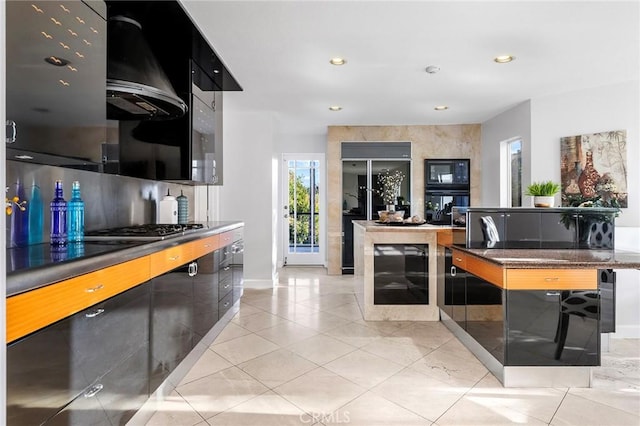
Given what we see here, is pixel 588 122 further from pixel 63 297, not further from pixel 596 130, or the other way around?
pixel 63 297

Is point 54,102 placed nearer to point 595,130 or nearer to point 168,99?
point 168,99

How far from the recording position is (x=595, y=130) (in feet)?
13.2

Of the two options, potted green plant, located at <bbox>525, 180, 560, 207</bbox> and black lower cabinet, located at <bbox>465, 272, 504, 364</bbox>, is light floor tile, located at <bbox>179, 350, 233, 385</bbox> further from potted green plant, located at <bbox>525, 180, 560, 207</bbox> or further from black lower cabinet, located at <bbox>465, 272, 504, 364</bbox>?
potted green plant, located at <bbox>525, 180, 560, 207</bbox>

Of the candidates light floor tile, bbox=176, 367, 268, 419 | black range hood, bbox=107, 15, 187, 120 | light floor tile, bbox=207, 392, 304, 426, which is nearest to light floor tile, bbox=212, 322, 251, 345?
light floor tile, bbox=176, 367, 268, 419

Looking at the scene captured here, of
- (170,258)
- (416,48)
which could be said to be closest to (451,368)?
(170,258)

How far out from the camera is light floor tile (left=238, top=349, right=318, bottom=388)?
241cm

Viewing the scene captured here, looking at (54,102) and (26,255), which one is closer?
(26,255)

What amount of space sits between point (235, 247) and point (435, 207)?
365 centimetres

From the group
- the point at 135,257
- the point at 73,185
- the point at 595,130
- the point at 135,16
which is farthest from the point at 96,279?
the point at 595,130

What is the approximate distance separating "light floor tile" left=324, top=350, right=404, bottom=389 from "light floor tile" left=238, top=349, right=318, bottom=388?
19 centimetres

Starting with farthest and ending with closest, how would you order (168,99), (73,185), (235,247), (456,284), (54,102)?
(235,247) < (456,284) < (168,99) < (73,185) < (54,102)

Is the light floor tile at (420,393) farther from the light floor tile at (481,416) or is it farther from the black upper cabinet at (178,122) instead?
the black upper cabinet at (178,122)

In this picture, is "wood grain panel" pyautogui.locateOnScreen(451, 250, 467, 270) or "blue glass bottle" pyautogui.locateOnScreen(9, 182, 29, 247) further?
"wood grain panel" pyautogui.locateOnScreen(451, 250, 467, 270)

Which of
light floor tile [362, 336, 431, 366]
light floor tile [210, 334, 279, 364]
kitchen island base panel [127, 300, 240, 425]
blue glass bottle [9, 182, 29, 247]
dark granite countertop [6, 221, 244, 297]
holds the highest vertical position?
blue glass bottle [9, 182, 29, 247]
